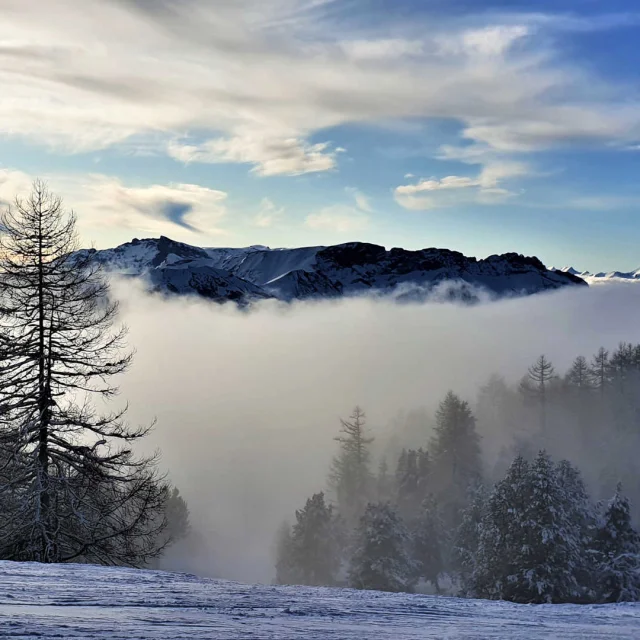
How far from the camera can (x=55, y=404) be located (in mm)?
16484

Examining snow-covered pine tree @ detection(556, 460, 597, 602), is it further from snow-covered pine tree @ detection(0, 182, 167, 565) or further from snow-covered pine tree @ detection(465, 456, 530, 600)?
snow-covered pine tree @ detection(0, 182, 167, 565)

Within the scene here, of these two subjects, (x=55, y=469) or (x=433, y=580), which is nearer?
(x=55, y=469)

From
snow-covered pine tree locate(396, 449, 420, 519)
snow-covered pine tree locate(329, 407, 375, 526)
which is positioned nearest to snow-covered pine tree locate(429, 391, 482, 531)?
snow-covered pine tree locate(396, 449, 420, 519)

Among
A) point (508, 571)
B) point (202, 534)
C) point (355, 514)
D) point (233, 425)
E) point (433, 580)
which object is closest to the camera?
point (508, 571)

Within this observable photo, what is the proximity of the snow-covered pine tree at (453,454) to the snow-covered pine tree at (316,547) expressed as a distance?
1350cm

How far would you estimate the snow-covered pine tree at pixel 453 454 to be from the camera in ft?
195

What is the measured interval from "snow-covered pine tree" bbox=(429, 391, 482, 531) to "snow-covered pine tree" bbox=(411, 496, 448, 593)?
→ 916 cm

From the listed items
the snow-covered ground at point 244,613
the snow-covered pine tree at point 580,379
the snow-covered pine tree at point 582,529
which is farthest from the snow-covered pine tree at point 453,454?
the snow-covered ground at point 244,613

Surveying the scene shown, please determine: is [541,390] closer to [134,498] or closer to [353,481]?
[353,481]

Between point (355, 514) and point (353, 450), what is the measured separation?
7256 mm

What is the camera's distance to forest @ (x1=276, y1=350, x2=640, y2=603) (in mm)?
26703

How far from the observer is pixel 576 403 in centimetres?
8006

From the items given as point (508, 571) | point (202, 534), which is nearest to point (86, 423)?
point (508, 571)

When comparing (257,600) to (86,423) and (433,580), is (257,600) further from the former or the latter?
(433,580)
